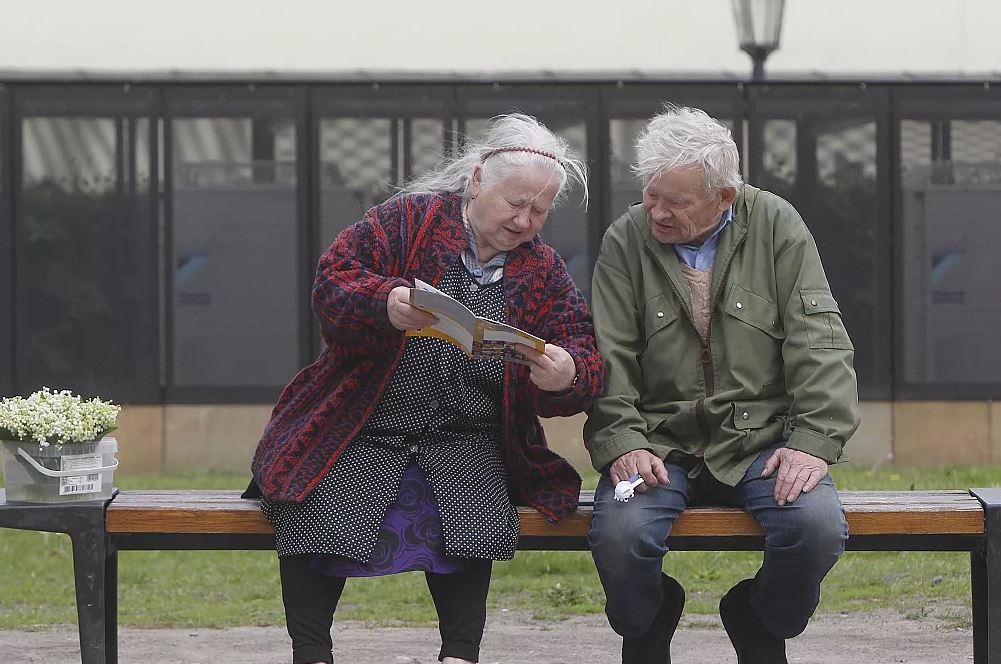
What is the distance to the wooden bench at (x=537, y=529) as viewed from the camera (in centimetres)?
380

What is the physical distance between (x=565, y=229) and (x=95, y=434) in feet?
21.4

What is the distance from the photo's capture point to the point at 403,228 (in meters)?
3.82

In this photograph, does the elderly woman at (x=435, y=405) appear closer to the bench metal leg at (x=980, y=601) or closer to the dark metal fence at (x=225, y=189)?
the bench metal leg at (x=980, y=601)

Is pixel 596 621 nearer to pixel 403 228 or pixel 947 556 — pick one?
pixel 947 556

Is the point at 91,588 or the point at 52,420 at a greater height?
the point at 52,420

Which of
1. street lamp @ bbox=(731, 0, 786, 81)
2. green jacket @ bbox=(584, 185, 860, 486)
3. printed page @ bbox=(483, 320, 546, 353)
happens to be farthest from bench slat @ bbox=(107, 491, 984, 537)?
street lamp @ bbox=(731, 0, 786, 81)

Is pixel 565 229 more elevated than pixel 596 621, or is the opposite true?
pixel 565 229

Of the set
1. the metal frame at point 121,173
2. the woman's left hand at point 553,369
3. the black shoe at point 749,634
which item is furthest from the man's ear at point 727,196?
the metal frame at point 121,173

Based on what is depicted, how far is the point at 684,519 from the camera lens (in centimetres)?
377

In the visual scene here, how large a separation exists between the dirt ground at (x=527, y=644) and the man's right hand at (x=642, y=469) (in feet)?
4.98

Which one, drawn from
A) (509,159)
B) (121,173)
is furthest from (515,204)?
(121,173)

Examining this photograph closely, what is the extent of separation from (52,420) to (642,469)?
1456mm

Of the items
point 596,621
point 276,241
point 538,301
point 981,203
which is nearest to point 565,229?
point 276,241

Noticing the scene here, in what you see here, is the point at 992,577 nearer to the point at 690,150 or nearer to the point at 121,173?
the point at 690,150
